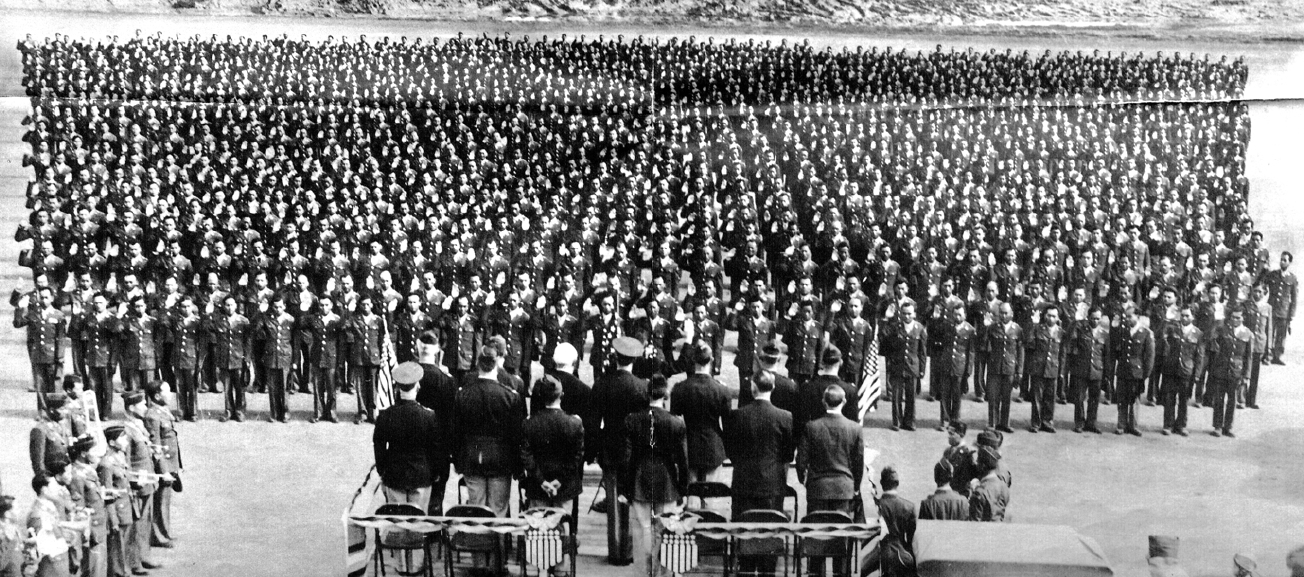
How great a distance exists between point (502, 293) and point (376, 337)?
871 mm

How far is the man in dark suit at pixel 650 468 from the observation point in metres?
9.45

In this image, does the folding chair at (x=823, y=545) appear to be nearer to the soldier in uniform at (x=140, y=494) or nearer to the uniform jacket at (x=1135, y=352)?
the uniform jacket at (x=1135, y=352)

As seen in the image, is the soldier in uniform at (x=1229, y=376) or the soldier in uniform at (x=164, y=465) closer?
the soldier in uniform at (x=164, y=465)

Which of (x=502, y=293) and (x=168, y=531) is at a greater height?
(x=502, y=293)

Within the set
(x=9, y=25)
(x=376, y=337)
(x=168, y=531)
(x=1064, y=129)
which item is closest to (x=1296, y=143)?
(x=1064, y=129)

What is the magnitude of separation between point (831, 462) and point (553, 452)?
5.80 feet

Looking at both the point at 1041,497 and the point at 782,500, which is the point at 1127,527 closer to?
the point at 1041,497

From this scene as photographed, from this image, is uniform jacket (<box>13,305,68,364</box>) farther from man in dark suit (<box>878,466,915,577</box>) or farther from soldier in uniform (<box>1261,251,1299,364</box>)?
soldier in uniform (<box>1261,251,1299,364</box>)

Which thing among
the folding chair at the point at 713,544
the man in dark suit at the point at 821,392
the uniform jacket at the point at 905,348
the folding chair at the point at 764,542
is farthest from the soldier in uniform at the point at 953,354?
the folding chair at the point at 713,544

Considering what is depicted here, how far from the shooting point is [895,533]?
9297mm

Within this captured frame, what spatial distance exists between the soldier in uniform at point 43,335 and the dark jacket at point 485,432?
2.64 metres

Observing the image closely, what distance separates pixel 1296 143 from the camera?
943 cm

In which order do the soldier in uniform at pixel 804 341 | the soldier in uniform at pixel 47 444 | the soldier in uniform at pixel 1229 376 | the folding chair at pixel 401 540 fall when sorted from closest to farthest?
the folding chair at pixel 401 540, the soldier in uniform at pixel 47 444, the soldier in uniform at pixel 1229 376, the soldier in uniform at pixel 804 341

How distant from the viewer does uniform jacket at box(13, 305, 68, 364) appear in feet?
31.4
